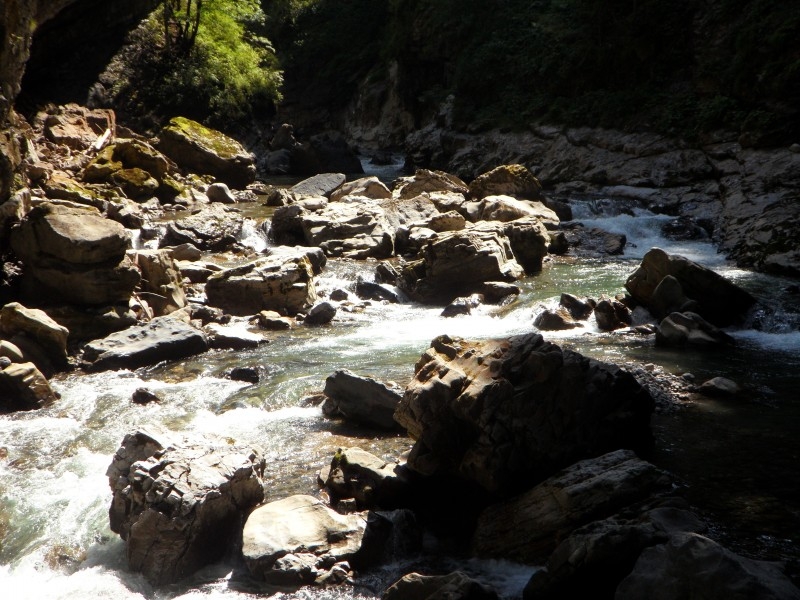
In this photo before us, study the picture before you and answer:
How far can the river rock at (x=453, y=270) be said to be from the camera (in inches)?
527

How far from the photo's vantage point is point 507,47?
93.9 ft

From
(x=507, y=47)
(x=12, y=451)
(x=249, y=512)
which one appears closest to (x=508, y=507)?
(x=249, y=512)

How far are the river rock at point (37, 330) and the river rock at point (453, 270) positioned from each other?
605 cm

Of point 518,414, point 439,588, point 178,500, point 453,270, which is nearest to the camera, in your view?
point 439,588

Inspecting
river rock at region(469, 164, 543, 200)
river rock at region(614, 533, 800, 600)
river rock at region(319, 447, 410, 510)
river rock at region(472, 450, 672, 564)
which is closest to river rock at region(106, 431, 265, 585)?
river rock at region(319, 447, 410, 510)

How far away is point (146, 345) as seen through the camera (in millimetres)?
10008

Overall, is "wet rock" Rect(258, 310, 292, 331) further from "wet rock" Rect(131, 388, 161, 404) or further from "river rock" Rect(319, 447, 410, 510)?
"river rock" Rect(319, 447, 410, 510)

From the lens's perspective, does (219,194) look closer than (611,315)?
No

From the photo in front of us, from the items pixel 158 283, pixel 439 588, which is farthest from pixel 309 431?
pixel 158 283

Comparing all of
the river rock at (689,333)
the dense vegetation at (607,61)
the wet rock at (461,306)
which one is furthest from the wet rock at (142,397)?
the dense vegetation at (607,61)

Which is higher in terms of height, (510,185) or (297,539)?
(510,185)

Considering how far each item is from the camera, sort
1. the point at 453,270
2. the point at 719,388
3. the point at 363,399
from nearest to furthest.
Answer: the point at 363,399
the point at 719,388
the point at 453,270

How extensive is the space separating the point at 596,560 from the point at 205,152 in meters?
20.1

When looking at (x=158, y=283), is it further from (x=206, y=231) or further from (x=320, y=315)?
(x=206, y=231)
